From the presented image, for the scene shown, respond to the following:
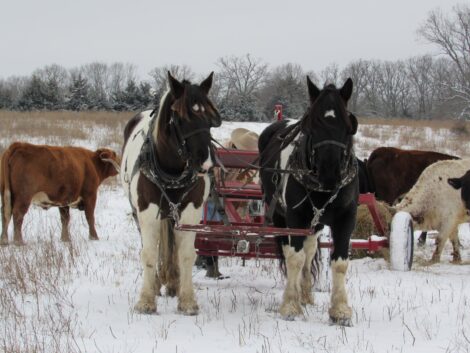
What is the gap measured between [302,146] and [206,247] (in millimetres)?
2197

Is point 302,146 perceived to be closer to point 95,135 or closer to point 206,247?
point 206,247

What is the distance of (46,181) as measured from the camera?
10.0 metres

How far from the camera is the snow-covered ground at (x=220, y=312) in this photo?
161 inches

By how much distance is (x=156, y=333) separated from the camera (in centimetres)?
433

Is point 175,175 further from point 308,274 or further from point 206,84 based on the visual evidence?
point 308,274

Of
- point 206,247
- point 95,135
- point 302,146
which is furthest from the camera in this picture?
point 95,135

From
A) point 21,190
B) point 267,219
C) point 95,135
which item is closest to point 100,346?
point 267,219

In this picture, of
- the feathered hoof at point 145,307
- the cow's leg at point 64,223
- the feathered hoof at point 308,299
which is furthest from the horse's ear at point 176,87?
the cow's leg at point 64,223

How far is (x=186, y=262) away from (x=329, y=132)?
180 centimetres

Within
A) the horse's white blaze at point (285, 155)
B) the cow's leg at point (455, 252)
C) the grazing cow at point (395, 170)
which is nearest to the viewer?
the horse's white blaze at point (285, 155)

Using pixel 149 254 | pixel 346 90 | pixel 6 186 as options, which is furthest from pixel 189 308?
pixel 6 186

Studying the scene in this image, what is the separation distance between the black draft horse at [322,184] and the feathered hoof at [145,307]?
3.67ft

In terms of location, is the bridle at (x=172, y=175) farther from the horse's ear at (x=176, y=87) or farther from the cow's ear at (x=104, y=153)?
the cow's ear at (x=104, y=153)

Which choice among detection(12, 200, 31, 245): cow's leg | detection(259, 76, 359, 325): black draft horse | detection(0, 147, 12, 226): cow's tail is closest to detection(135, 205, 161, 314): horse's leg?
detection(259, 76, 359, 325): black draft horse
